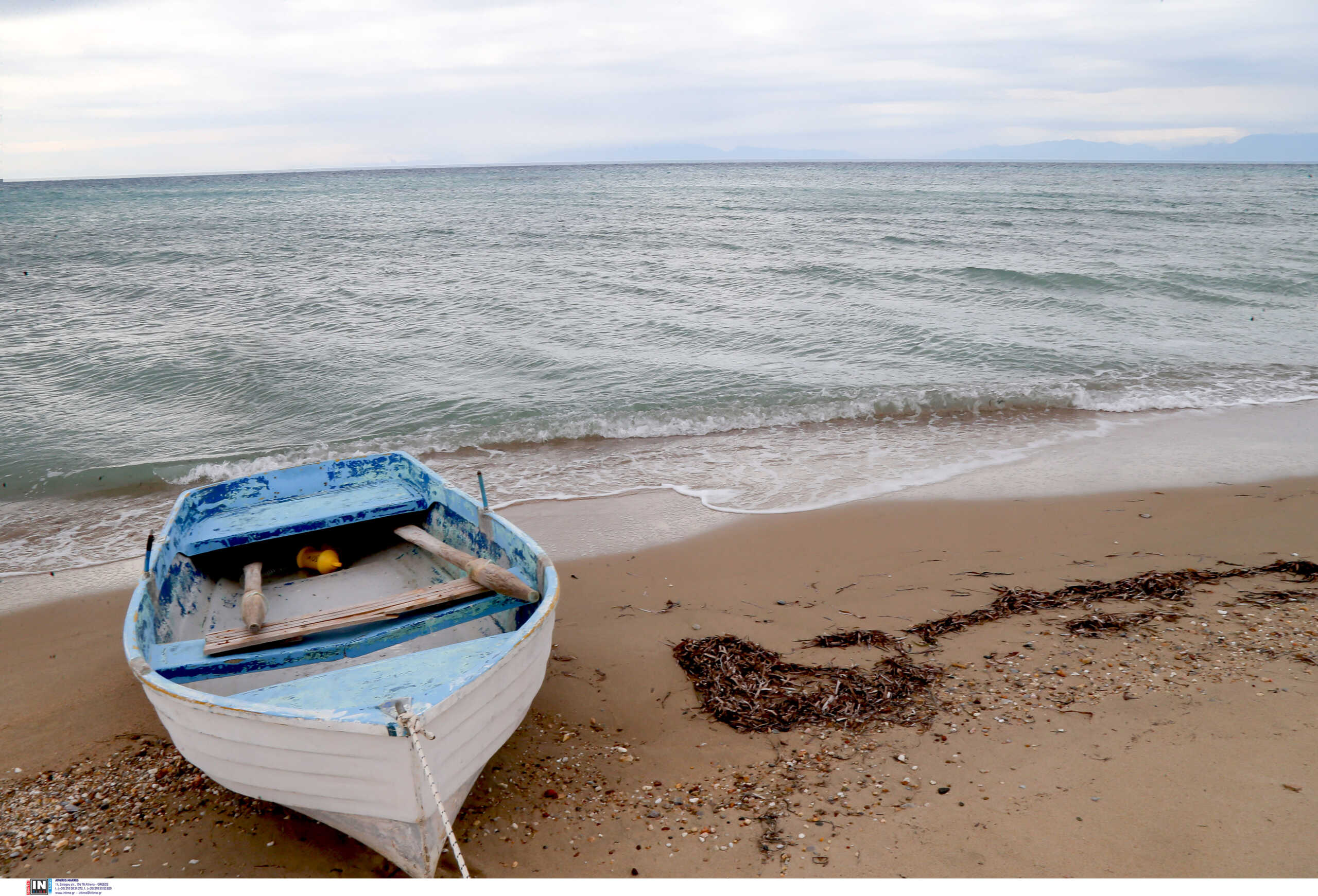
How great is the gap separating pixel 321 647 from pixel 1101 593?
520 centimetres

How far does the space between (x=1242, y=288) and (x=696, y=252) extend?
14.7 m

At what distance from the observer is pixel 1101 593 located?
5.43 metres

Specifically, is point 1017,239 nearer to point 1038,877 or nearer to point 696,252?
point 696,252

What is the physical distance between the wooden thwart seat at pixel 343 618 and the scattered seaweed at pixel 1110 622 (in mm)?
3824

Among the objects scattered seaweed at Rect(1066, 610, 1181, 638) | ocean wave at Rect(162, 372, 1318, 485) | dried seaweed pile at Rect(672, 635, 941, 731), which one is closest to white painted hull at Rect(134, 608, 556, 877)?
dried seaweed pile at Rect(672, 635, 941, 731)

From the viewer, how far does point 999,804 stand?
3385 mm

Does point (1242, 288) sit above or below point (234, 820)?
above

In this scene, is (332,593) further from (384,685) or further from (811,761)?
(811,761)

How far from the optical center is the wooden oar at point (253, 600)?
4.07 metres

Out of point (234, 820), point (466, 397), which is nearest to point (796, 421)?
point (466, 397)

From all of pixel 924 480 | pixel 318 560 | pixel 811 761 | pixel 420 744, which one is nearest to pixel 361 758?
pixel 420 744

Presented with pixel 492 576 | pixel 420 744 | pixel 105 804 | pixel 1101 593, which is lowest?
pixel 105 804

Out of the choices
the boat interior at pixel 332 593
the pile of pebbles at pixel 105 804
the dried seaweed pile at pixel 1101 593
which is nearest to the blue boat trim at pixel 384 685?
the boat interior at pixel 332 593

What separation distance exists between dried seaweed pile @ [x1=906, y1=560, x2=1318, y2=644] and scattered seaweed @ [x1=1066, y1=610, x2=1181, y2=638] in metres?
0.21
